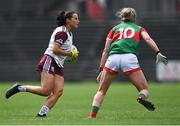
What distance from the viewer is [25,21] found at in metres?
39.1

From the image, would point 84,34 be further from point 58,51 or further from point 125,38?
point 125,38

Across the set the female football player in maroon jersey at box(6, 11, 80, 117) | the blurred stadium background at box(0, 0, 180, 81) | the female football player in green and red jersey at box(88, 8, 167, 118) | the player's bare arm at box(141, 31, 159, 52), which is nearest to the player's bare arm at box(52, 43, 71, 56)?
the female football player in maroon jersey at box(6, 11, 80, 117)

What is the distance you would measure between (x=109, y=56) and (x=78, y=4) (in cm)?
2903

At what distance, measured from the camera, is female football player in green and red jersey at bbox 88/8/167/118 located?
1352cm

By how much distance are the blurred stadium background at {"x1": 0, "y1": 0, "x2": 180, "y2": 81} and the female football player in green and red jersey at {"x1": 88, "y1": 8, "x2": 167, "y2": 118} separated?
2031 centimetres

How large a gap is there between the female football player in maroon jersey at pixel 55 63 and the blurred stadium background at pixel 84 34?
19861 millimetres

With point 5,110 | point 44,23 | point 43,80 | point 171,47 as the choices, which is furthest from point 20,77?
point 43,80

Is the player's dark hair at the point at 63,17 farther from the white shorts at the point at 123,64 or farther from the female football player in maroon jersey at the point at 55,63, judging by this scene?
the white shorts at the point at 123,64

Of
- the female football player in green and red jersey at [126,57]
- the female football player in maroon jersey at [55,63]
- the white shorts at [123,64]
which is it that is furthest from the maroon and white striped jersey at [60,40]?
the white shorts at [123,64]

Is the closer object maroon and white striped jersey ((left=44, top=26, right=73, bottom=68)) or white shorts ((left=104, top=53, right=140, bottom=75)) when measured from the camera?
white shorts ((left=104, top=53, right=140, bottom=75))

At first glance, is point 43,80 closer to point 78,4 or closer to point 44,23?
point 44,23

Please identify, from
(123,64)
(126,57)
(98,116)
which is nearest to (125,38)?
(126,57)

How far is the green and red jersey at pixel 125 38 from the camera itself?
1356 centimetres

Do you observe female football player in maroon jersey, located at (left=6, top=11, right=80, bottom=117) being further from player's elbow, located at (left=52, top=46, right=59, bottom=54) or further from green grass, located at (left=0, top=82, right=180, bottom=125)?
green grass, located at (left=0, top=82, right=180, bottom=125)
